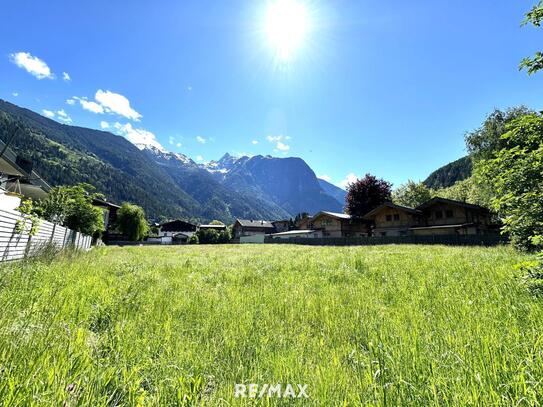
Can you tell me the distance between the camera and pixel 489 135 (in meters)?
34.2

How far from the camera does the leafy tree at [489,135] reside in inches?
1292

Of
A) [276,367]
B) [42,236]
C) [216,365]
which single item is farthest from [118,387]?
[42,236]

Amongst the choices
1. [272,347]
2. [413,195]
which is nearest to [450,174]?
[413,195]

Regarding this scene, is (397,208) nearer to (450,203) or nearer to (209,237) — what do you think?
(450,203)

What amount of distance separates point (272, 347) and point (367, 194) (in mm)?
55633

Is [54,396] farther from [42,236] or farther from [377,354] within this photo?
[42,236]

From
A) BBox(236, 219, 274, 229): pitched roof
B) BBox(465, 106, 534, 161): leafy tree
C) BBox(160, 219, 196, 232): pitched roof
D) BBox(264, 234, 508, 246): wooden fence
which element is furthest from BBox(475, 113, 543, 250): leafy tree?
BBox(160, 219, 196, 232): pitched roof

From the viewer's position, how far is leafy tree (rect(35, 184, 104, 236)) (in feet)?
61.5

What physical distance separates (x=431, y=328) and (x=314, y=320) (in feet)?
5.17

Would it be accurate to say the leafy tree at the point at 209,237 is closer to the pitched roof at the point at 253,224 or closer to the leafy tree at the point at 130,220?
the leafy tree at the point at 130,220

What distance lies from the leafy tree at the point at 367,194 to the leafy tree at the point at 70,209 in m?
46.2

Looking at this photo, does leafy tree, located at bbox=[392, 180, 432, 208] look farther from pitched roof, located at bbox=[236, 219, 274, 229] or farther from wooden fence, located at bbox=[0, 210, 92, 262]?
wooden fence, located at bbox=[0, 210, 92, 262]

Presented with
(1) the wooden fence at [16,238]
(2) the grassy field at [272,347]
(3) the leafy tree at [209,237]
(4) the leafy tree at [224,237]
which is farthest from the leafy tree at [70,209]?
(4) the leafy tree at [224,237]

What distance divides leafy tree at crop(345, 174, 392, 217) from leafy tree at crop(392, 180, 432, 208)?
13.0m
